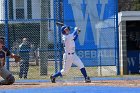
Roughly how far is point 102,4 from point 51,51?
9.67 ft

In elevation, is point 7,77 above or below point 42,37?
below

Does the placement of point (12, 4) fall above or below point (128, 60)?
above

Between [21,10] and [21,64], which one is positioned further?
[21,10]

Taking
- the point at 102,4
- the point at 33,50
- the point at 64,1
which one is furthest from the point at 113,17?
the point at 33,50

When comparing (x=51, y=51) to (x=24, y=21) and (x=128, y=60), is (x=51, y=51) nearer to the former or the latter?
(x=24, y=21)

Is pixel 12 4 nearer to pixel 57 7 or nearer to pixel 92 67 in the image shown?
pixel 57 7

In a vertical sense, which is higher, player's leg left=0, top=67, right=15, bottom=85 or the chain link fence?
the chain link fence

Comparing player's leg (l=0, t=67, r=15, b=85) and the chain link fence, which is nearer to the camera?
player's leg (l=0, t=67, r=15, b=85)

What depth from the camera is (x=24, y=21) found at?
20125mm

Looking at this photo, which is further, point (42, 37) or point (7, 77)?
point (42, 37)

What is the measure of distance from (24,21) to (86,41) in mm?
2759

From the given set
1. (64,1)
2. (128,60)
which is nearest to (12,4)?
(64,1)

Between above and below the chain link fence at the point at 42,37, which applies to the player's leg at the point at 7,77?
below

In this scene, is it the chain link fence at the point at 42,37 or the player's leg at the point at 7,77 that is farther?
the chain link fence at the point at 42,37
